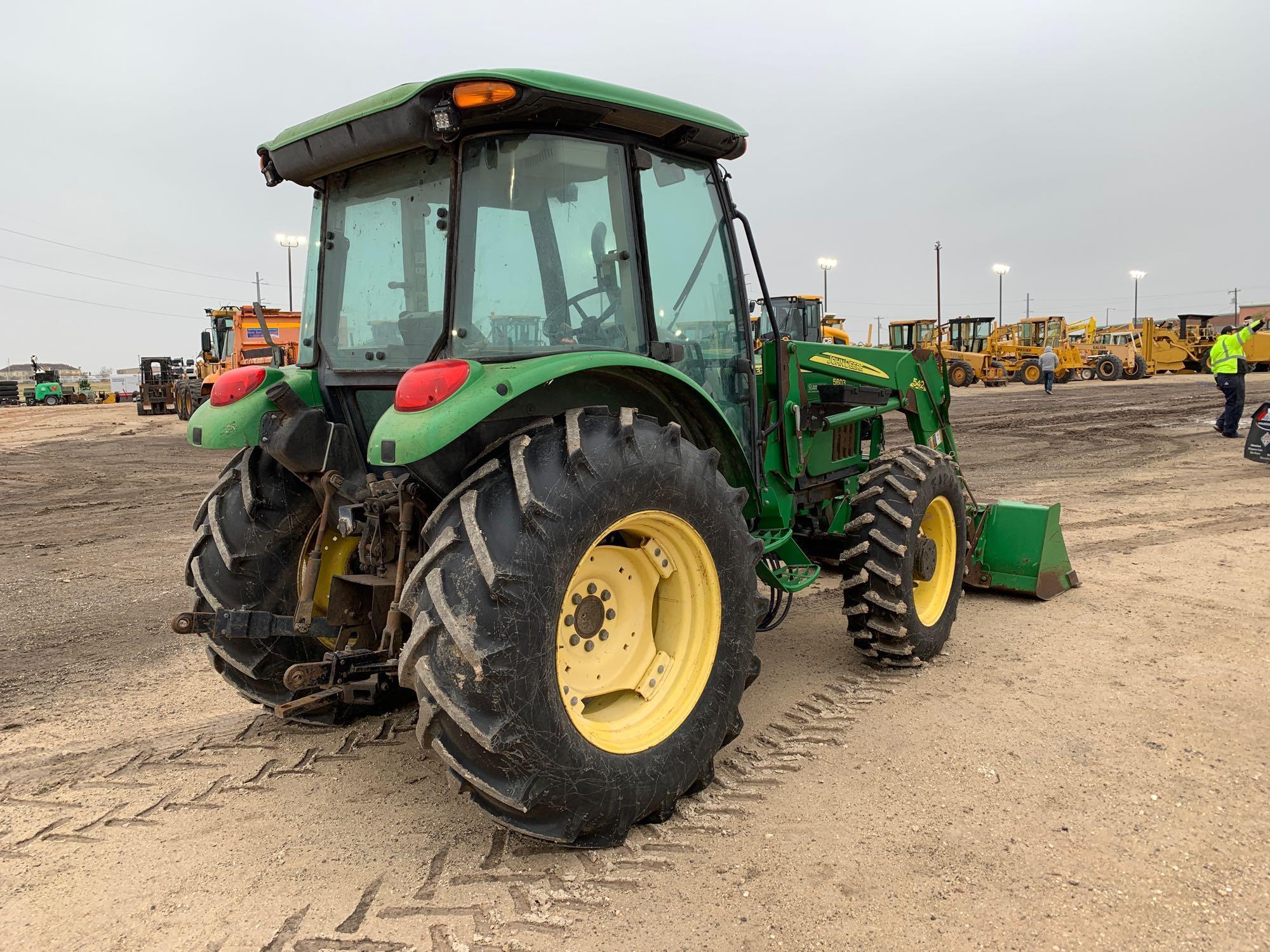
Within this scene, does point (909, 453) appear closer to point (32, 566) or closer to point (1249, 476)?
point (32, 566)

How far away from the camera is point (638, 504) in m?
2.83

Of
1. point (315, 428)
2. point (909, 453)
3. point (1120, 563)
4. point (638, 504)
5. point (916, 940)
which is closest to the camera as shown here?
point (916, 940)

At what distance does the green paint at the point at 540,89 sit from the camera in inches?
107

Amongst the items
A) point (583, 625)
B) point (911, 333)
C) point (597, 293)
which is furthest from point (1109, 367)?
point (583, 625)

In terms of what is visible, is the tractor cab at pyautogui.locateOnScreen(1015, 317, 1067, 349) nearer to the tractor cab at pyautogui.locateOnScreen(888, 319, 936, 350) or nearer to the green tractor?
the tractor cab at pyautogui.locateOnScreen(888, 319, 936, 350)

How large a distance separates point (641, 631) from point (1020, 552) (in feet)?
11.3

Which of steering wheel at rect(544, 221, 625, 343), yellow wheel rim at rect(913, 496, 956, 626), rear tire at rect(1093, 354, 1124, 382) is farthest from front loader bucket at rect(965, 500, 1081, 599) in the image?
rear tire at rect(1093, 354, 1124, 382)

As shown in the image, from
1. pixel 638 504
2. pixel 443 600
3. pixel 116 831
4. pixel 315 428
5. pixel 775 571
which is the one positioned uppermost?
pixel 315 428

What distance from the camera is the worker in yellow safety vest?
13.6 meters

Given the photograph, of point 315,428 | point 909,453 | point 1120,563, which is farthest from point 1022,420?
point 315,428

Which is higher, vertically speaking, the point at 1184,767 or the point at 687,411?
the point at 687,411

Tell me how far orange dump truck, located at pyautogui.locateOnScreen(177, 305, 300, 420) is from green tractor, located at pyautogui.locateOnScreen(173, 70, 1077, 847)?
42.2ft

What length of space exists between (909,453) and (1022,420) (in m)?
15.8

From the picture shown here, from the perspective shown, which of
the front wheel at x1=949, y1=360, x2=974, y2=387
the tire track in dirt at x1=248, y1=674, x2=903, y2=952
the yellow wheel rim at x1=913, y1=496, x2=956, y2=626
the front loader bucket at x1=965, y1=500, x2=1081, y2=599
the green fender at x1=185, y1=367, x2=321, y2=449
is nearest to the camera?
the tire track in dirt at x1=248, y1=674, x2=903, y2=952
